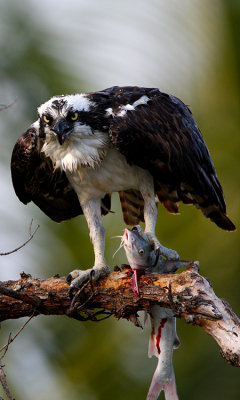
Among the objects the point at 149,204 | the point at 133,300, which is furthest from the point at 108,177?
the point at 133,300

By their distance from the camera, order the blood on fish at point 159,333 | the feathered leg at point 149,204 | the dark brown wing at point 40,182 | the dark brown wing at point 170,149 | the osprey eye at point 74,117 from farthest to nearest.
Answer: the dark brown wing at point 40,182 < the feathered leg at point 149,204 < the osprey eye at point 74,117 < the dark brown wing at point 170,149 < the blood on fish at point 159,333

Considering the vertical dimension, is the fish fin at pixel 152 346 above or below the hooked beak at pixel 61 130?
below

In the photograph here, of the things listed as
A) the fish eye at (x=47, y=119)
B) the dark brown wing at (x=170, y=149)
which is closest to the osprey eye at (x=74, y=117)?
the fish eye at (x=47, y=119)

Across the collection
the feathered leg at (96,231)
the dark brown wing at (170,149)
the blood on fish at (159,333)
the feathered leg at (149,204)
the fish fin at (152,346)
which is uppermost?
the dark brown wing at (170,149)

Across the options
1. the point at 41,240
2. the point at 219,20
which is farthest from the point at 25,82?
the point at 219,20

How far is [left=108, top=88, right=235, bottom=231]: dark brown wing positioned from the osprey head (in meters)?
0.28

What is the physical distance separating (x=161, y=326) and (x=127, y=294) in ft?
1.28

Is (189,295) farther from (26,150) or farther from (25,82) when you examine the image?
(25,82)

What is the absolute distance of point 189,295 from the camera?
4051 mm

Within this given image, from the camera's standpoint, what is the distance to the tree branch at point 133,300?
151 inches

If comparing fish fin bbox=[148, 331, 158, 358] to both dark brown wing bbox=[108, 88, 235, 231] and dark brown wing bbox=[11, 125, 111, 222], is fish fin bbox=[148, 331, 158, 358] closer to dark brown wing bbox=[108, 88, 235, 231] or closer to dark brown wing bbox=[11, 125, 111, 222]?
dark brown wing bbox=[108, 88, 235, 231]

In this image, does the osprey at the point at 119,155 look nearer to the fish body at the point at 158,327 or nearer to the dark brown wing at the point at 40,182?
the dark brown wing at the point at 40,182

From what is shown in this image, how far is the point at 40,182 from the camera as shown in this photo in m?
5.88

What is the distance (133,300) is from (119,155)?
1.36 m
